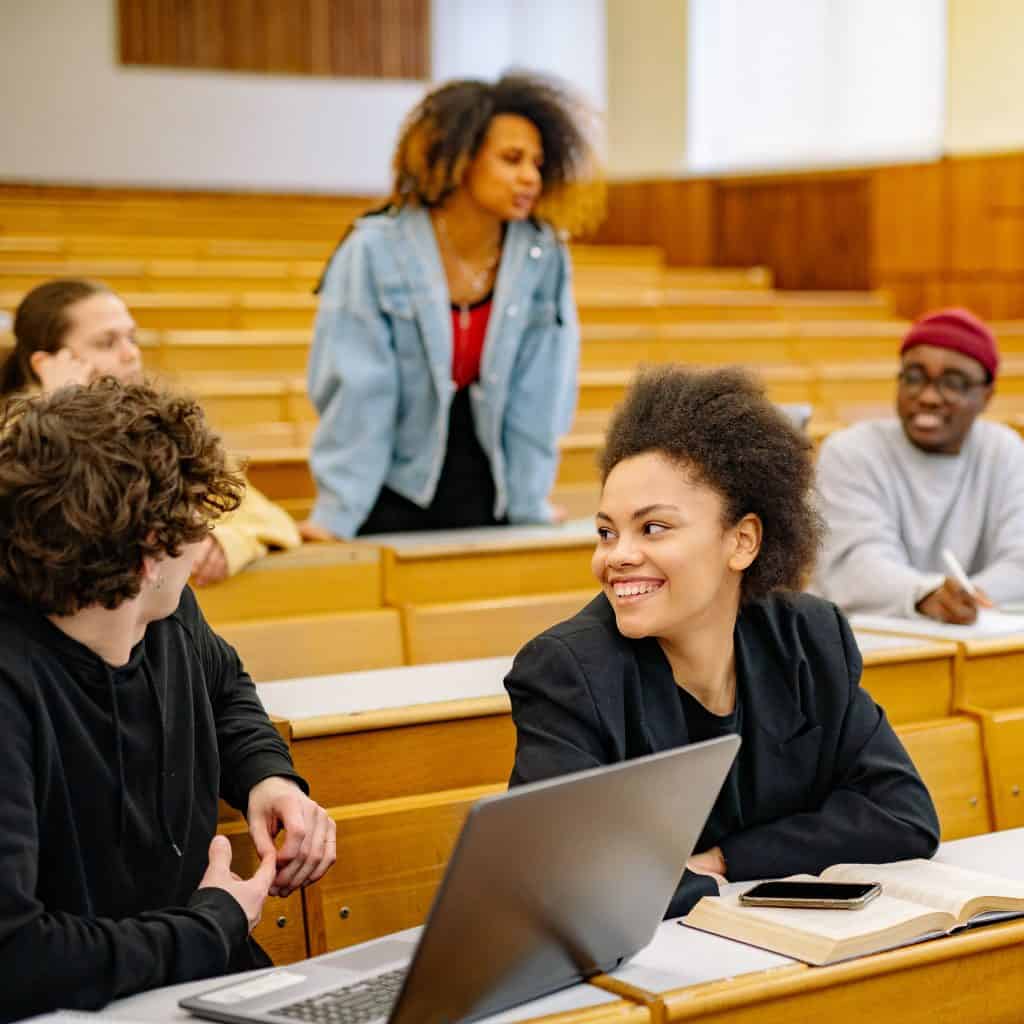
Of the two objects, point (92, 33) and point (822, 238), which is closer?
point (822, 238)

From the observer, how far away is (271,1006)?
3.84 feet

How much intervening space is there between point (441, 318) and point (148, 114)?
5.89 metres

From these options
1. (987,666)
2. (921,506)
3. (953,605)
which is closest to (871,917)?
(987,666)

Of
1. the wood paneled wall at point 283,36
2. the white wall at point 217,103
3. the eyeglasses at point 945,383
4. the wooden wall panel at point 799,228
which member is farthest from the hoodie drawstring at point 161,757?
the wood paneled wall at point 283,36

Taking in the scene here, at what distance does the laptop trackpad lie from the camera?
1.26m

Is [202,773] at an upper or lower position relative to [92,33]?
lower

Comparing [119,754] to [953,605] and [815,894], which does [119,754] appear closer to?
[815,894]

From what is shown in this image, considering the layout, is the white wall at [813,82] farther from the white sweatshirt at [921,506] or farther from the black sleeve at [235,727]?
the black sleeve at [235,727]

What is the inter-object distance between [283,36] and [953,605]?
22.3ft

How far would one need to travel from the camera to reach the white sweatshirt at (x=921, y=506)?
9.21 feet

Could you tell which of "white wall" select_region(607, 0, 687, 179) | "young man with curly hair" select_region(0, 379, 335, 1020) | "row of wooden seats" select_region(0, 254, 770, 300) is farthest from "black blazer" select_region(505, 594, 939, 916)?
"white wall" select_region(607, 0, 687, 179)

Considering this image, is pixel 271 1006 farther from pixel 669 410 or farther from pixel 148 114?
pixel 148 114

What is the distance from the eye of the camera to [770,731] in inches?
64.1

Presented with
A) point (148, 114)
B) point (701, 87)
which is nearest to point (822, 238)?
point (701, 87)
